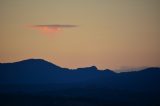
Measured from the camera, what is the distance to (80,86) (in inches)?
415

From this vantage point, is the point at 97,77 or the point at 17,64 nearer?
the point at 17,64

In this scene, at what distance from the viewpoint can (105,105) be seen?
404 inches

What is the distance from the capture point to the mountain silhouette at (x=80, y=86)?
10039 millimetres

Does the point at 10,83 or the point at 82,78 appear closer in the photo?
the point at 10,83

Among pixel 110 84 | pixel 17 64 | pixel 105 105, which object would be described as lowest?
pixel 105 105

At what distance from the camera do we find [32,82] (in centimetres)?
1046

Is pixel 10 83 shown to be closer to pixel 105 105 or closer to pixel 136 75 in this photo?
pixel 105 105

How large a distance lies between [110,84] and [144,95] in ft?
3.89

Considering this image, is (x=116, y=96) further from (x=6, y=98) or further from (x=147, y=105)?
(x=6, y=98)

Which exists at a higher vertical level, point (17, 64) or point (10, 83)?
point (17, 64)

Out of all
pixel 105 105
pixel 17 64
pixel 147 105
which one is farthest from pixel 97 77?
pixel 17 64

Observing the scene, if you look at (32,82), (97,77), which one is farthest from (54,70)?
(97,77)

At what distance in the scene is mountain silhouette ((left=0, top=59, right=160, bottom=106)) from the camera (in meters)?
10.0

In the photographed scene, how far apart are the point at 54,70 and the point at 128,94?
8.55 ft
